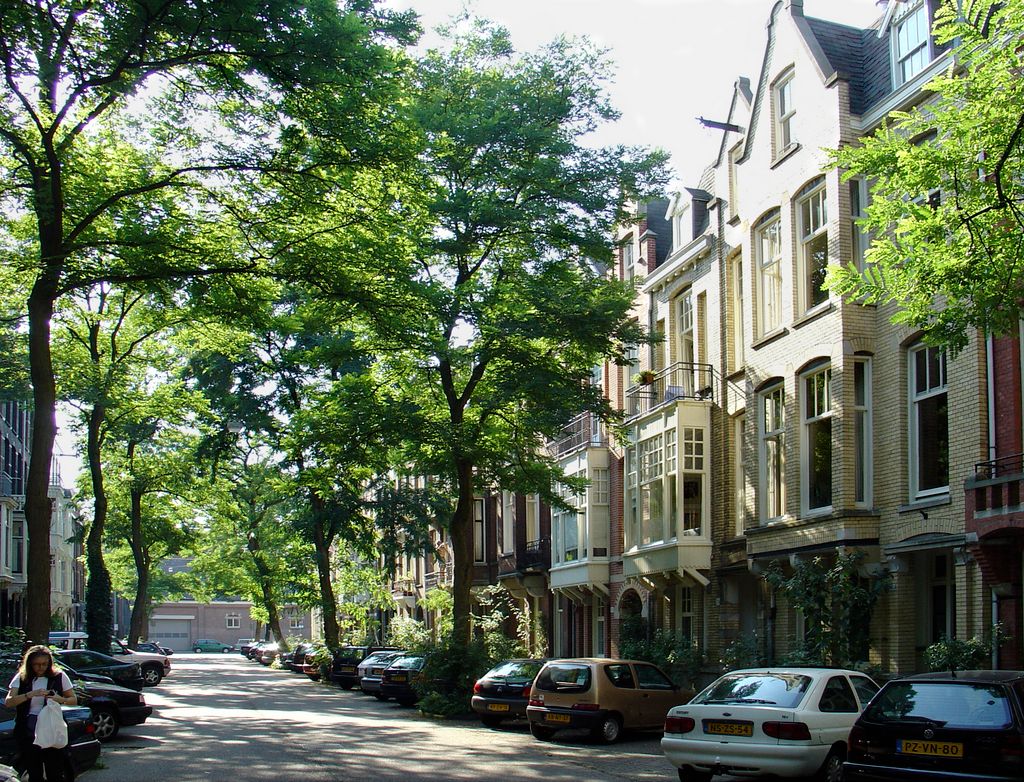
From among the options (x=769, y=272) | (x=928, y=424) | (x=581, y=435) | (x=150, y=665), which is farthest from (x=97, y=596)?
(x=928, y=424)

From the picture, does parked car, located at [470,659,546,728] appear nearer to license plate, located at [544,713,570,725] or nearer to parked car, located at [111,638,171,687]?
license plate, located at [544,713,570,725]

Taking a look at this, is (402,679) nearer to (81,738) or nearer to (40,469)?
(40,469)

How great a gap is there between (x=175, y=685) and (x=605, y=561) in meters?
16.6

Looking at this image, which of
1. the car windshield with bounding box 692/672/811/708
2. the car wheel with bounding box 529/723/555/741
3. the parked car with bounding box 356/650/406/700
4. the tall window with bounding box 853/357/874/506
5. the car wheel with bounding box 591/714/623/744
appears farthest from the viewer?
the parked car with bounding box 356/650/406/700

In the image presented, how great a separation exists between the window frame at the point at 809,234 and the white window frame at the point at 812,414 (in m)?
1.30

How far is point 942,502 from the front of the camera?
61.5ft

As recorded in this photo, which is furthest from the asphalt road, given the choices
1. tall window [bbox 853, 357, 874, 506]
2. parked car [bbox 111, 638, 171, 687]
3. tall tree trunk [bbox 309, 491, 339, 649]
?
tall tree trunk [bbox 309, 491, 339, 649]

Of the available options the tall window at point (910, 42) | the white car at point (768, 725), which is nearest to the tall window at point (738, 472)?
the tall window at point (910, 42)

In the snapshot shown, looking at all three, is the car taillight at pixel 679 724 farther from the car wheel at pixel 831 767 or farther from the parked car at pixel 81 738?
the parked car at pixel 81 738

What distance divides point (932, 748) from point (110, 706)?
566 inches

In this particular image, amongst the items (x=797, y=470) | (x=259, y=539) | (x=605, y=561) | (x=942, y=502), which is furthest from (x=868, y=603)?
(x=259, y=539)

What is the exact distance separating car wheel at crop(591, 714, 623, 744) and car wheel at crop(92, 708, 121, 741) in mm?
8005

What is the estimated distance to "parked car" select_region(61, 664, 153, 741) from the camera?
63.6 ft

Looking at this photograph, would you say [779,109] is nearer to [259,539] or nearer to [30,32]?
[30,32]
